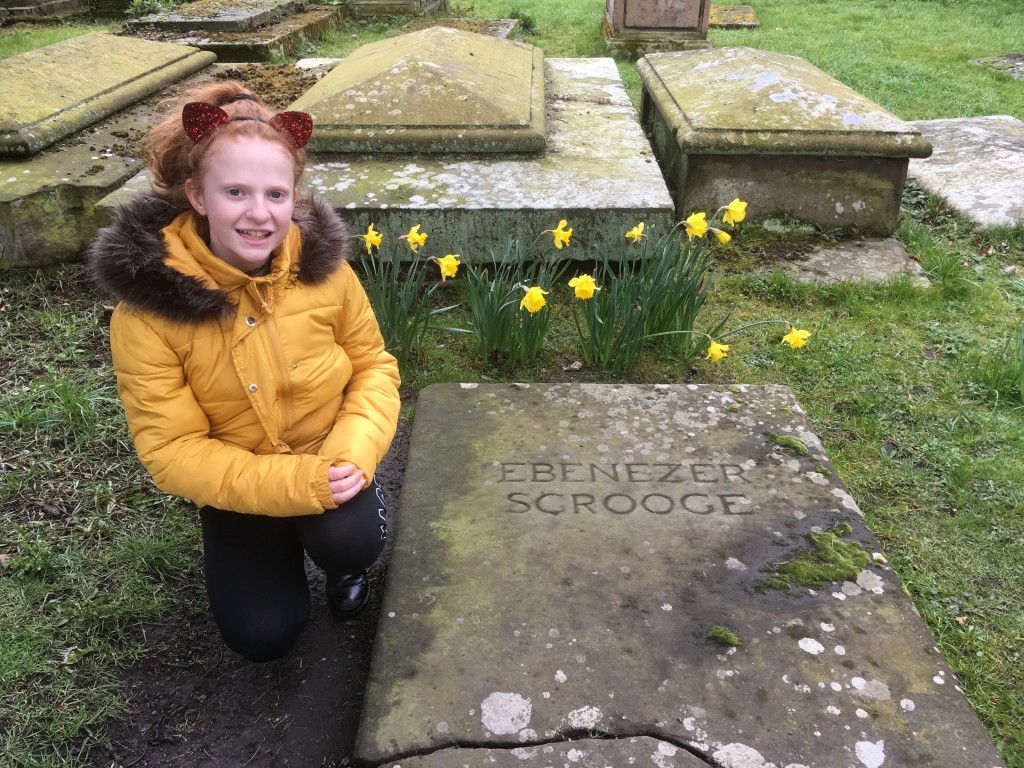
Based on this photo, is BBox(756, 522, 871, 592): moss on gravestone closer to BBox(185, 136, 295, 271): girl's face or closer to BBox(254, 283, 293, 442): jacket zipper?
BBox(254, 283, 293, 442): jacket zipper

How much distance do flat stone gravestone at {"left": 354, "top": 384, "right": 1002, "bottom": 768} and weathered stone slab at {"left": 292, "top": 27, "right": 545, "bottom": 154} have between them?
1682 millimetres

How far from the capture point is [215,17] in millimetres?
7258

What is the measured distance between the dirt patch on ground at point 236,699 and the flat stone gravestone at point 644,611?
0.29 meters

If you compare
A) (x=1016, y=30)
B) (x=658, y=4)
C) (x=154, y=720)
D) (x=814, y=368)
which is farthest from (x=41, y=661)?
(x=1016, y=30)

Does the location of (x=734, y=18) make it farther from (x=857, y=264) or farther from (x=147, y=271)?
(x=147, y=271)

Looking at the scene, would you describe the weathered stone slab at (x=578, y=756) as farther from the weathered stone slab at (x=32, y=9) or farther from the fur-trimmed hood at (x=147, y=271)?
the weathered stone slab at (x=32, y=9)

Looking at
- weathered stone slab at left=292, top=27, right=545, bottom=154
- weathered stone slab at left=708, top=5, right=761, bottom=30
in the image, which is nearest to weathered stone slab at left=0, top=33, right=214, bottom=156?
weathered stone slab at left=292, top=27, right=545, bottom=154

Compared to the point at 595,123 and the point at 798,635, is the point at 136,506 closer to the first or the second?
the point at 798,635

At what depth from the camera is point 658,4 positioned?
786cm

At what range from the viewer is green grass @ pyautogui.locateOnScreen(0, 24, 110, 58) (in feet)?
25.1

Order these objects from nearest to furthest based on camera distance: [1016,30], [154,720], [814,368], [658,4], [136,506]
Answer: [154,720], [136,506], [814,368], [658,4], [1016,30]

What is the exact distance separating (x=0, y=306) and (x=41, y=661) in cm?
199

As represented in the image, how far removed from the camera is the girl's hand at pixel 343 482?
1732 millimetres

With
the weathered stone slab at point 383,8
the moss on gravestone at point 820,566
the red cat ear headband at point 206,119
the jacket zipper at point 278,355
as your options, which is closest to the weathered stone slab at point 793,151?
the moss on gravestone at point 820,566
